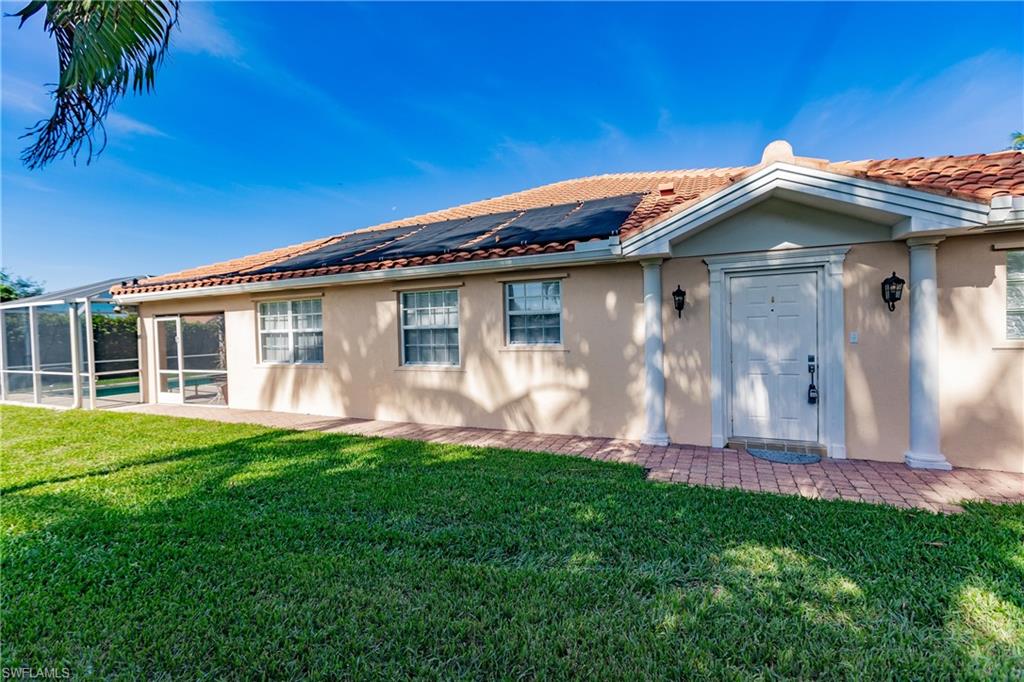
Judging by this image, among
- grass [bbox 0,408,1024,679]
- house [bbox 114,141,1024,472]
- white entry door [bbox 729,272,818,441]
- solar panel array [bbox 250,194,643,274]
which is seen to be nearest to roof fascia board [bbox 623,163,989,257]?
house [bbox 114,141,1024,472]

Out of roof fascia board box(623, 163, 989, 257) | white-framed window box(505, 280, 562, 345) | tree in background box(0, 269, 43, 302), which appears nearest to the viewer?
roof fascia board box(623, 163, 989, 257)

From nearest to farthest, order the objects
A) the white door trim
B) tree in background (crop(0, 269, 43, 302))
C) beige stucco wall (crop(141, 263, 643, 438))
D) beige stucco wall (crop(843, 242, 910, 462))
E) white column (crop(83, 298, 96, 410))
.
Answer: beige stucco wall (crop(843, 242, 910, 462)), the white door trim, beige stucco wall (crop(141, 263, 643, 438)), white column (crop(83, 298, 96, 410)), tree in background (crop(0, 269, 43, 302))

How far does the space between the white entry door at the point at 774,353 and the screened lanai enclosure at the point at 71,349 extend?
15.4 m

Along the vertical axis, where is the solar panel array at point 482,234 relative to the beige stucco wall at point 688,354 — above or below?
above

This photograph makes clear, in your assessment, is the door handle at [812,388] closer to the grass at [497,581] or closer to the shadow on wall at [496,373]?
the grass at [497,581]

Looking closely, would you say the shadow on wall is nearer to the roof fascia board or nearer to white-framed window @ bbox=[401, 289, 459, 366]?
white-framed window @ bbox=[401, 289, 459, 366]

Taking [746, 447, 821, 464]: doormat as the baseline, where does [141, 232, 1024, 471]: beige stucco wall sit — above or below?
above

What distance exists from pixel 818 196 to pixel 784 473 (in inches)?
143

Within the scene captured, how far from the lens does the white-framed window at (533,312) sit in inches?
316

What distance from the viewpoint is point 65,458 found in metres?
6.93

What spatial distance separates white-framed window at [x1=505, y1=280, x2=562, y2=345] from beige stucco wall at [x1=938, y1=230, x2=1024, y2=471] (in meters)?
5.28

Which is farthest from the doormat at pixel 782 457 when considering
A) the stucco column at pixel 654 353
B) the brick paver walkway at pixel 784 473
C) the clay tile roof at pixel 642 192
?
the clay tile roof at pixel 642 192

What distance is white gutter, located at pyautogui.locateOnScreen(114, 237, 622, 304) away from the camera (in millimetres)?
7078

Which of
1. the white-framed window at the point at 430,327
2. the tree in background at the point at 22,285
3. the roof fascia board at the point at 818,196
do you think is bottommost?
the white-framed window at the point at 430,327
